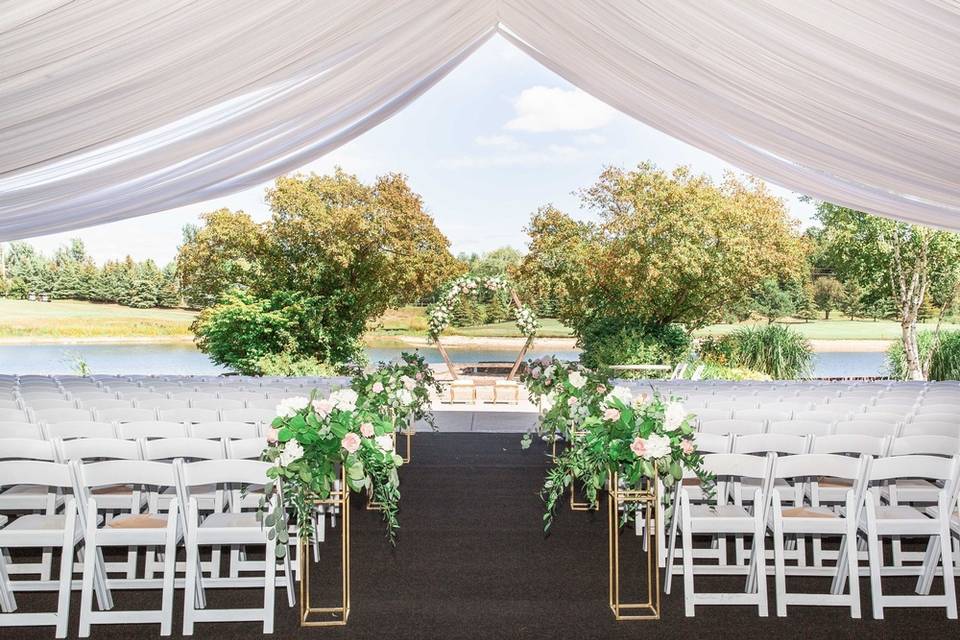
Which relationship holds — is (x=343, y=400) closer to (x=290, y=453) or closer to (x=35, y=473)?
(x=290, y=453)

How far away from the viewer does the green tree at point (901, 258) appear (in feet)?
47.3

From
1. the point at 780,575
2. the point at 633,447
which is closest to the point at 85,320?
the point at 633,447

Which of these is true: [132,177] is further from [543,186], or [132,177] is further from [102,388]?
[543,186]

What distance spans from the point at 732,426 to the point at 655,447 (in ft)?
6.07

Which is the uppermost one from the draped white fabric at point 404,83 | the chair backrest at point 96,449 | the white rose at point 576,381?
the draped white fabric at point 404,83

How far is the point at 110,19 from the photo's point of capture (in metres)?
3.50

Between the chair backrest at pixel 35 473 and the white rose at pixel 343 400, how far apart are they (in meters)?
1.30

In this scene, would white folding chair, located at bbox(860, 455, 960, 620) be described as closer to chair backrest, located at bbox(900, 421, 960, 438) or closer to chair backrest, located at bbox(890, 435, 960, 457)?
chair backrest, located at bbox(890, 435, 960, 457)

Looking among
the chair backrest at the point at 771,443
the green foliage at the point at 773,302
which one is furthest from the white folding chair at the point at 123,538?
the green foliage at the point at 773,302

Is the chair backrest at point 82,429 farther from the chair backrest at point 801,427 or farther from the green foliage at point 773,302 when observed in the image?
the green foliage at point 773,302

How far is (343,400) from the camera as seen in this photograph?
345cm

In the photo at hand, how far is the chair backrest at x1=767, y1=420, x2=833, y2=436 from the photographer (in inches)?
192

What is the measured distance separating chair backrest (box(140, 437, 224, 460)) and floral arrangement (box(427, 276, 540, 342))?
7779mm

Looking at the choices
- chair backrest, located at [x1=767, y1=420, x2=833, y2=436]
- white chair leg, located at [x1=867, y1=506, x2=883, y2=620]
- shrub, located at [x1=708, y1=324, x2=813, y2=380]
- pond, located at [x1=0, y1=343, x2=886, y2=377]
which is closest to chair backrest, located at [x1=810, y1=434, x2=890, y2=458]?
chair backrest, located at [x1=767, y1=420, x2=833, y2=436]
